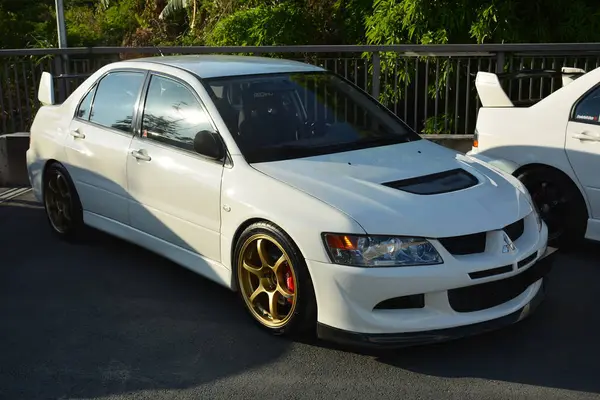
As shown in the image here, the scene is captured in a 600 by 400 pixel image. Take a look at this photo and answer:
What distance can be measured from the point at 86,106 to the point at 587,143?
3.94m

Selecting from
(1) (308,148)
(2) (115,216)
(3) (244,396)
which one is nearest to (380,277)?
(3) (244,396)

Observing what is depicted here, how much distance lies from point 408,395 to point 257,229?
127 cm

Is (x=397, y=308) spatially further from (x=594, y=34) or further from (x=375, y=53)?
(x=594, y=34)

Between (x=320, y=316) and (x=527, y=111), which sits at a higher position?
(x=527, y=111)

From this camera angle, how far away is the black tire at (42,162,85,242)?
21.1 feet

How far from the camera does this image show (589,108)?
5914 mm

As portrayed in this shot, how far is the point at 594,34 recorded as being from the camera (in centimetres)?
1235

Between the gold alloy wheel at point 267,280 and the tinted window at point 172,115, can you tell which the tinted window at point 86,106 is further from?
the gold alloy wheel at point 267,280

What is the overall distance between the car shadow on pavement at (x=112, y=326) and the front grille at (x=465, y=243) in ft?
3.72

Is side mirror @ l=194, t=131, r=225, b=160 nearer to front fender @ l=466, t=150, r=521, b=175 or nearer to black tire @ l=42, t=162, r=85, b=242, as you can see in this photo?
black tire @ l=42, t=162, r=85, b=242

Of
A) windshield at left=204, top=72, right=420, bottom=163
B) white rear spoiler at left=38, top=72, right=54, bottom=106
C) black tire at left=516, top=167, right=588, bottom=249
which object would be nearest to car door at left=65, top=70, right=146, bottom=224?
white rear spoiler at left=38, top=72, right=54, bottom=106

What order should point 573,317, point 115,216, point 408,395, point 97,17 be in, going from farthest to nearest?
point 97,17, point 115,216, point 573,317, point 408,395

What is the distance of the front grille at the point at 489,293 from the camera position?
162 inches

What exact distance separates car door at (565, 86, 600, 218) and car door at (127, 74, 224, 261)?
280 cm
